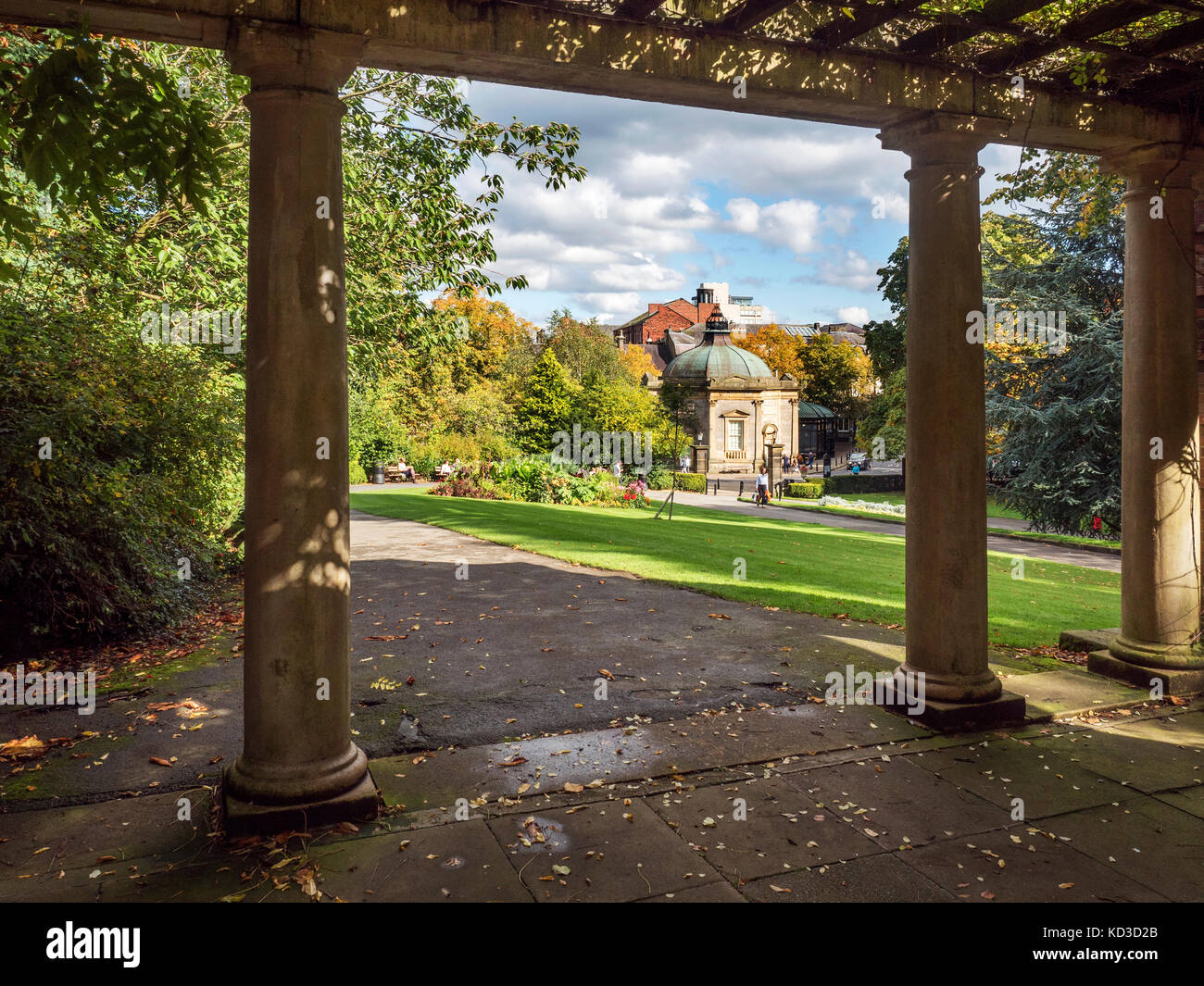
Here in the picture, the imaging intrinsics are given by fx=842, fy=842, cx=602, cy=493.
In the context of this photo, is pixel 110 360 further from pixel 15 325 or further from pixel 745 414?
pixel 745 414

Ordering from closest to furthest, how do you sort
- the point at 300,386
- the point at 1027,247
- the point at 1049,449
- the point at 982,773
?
the point at 300,386, the point at 982,773, the point at 1049,449, the point at 1027,247

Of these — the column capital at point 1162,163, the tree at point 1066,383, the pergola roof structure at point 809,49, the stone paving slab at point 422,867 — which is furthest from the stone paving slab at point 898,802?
the tree at point 1066,383

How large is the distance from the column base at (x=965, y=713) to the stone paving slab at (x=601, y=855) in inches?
97.7

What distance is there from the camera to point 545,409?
124ft

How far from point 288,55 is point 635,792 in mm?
4462

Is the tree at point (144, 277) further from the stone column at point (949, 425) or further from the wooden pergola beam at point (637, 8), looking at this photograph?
the stone column at point (949, 425)

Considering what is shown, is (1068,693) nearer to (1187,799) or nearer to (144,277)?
(1187,799)

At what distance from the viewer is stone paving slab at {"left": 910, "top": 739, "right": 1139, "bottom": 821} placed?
4.88 meters

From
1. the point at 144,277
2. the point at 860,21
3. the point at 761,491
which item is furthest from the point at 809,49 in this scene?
the point at 761,491

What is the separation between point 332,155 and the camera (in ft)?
15.0

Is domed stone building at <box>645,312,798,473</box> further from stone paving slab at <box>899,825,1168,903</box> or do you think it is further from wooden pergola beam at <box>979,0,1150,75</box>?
stone paving slab at <box>899,825,1168,903</box>

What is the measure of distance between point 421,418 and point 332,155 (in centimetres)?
3713
